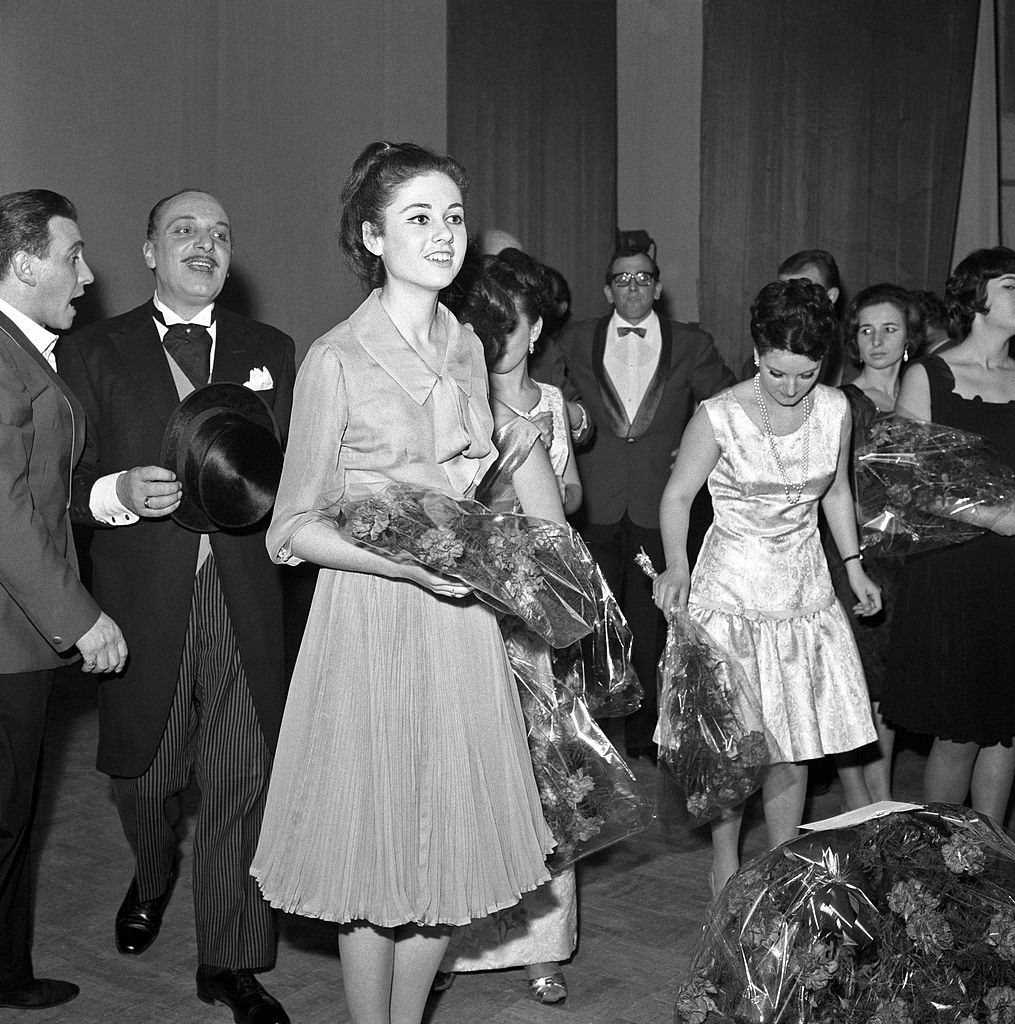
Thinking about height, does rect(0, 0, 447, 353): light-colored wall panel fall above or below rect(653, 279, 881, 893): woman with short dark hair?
above

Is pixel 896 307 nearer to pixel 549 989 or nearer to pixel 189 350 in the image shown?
pixel 189 350

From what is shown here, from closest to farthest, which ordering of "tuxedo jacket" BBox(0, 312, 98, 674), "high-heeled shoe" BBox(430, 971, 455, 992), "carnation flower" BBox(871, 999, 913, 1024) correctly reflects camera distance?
"carnation flower" BBox(871, 999, 913, 1024) → "tuxedo jacket" BBox(0, 312, 98, 674) → "high-heeled shoe" BBox(430, 971, 455, 992)

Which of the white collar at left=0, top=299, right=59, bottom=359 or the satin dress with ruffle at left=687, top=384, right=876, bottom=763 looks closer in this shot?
the white collar at left=0, top=299, right=59, bottom=359

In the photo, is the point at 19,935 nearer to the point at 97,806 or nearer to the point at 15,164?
the point at 97,806

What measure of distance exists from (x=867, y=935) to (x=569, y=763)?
1.04 m

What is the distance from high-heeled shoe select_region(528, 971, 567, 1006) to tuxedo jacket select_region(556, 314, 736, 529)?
2.29 metres

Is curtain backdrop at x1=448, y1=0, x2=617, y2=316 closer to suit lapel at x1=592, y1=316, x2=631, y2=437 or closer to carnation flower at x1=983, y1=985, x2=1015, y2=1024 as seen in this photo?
suit lapel at x1=592, y1=316, x2=631, y2=437

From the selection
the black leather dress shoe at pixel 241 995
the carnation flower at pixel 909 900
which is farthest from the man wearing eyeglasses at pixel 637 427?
the carnation flower at pixel 909 900

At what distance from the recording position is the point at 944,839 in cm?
199

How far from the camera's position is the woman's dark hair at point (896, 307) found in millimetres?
4402

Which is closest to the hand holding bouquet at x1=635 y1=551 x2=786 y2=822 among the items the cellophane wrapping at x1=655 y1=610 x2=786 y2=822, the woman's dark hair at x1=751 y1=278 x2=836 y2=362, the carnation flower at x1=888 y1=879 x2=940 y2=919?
the cellophane wrapping at x1=655 y1=610 x2=786 y2=822

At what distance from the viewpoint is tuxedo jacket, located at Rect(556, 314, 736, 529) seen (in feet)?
16.6

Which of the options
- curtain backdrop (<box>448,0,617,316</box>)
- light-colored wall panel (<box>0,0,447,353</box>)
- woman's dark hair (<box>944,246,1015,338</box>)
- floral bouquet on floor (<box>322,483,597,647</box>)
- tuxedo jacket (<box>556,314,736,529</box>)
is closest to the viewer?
floral bouquet on floor (<box>322,483,597,647</box>)

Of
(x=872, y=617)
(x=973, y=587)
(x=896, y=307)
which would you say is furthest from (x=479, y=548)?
(x=896, y=307)
